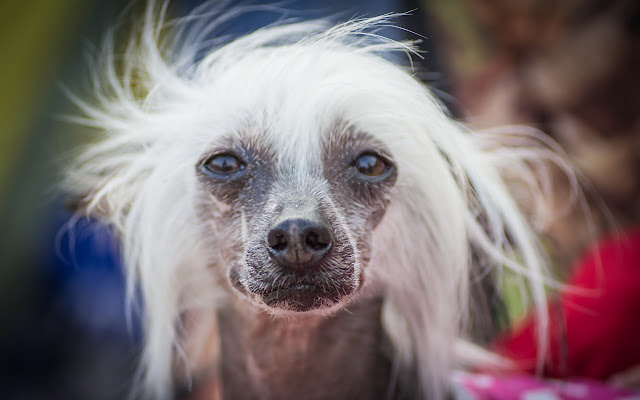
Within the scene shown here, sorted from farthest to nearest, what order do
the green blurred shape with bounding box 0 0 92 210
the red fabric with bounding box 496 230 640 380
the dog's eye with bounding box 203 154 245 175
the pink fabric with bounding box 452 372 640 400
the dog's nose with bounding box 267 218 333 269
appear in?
the green blurred shape with bounding box 0 0 92 210 → the red fabric with bounding box 496 230 640 380 → the pink fabric with bounding box 452 372 640 400 → the dog's eye with bounding box 203 154 245 175 → the dog's nose with bounding box 267 218 333 269

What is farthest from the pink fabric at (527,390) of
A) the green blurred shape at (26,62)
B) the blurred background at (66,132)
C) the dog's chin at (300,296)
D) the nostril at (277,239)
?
the green blurred shape at (26,62)

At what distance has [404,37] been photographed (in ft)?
2.07

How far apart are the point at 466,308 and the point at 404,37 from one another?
43 centimetres

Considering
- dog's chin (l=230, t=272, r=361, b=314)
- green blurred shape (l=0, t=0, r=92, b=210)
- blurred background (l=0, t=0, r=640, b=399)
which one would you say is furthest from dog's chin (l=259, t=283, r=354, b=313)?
green blurred shape (l=0, t=0, r=92, b=210)

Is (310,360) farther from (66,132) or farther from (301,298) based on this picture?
(66,132)

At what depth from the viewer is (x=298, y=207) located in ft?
1.85

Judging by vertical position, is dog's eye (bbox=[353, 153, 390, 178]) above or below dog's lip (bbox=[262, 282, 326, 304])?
above

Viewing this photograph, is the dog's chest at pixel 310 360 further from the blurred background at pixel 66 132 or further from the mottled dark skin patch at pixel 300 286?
the blurred background at pixel 66 132

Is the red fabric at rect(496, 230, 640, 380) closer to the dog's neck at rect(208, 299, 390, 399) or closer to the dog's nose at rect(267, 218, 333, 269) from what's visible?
the dog's neck at rect(208, 299, 390, 399)

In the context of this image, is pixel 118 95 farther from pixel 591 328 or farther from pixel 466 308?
pixel 591 328

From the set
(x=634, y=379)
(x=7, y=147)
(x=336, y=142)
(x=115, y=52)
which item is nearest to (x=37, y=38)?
(x=7, y=147)

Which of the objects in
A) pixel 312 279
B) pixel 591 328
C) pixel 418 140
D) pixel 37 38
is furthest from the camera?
pixel 37 38

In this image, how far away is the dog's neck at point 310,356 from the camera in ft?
2.21

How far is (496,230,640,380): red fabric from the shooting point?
1.03 m
